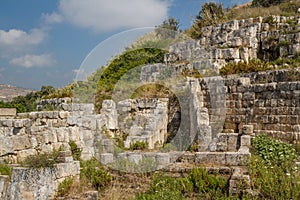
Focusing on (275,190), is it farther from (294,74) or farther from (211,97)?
(211,97)

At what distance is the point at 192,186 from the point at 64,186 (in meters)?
2.18

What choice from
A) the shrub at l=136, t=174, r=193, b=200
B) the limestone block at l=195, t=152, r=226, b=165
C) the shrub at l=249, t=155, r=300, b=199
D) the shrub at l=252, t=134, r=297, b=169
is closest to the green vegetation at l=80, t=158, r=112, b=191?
the shrub at l=136, t=174, r=193, b=200

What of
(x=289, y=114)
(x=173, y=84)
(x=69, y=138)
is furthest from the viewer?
(x=173, y=84)

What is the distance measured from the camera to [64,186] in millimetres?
5992

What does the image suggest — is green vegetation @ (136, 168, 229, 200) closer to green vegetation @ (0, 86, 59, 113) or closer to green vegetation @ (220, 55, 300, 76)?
green vegetation @ (220, 55, 300, 76)

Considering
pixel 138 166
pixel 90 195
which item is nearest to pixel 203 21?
pixel 138 166

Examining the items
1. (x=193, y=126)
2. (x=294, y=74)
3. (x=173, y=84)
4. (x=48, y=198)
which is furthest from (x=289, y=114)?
(x=48, y=198)

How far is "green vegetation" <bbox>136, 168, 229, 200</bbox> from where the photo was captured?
18.9 ft

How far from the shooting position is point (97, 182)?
6.55m

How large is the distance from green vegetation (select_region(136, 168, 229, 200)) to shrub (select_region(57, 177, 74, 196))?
1.19 metres

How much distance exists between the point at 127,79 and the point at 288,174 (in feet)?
41.8

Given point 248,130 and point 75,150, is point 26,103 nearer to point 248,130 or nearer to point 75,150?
point 75,150

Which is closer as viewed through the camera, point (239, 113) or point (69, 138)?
point (69, 138)

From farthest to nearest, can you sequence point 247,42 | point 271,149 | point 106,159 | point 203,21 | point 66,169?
point 203,21
point 247,42
point 271,149
point 106,159
point 66,169
